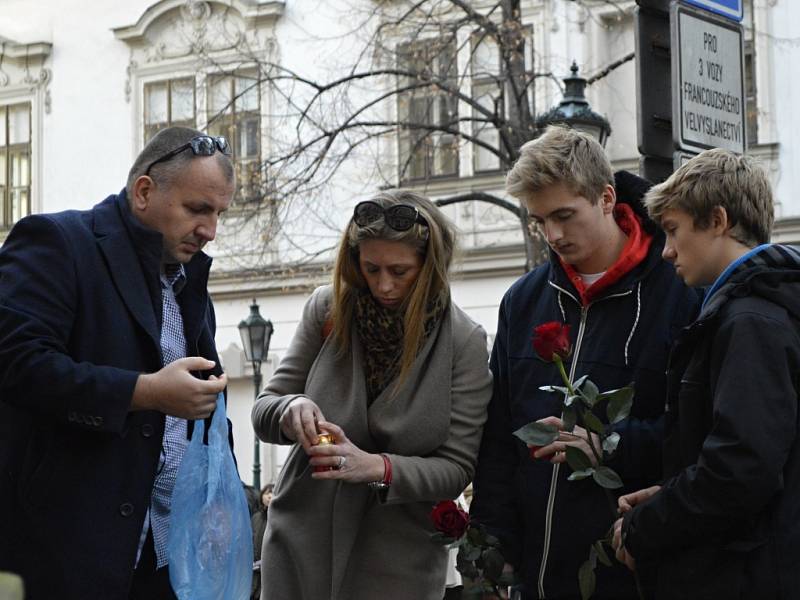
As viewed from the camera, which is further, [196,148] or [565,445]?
[196,148]

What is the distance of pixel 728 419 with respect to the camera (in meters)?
Result: 3.00

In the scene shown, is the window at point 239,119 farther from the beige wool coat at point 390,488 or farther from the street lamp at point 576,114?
the beige wool coat at point 390,488

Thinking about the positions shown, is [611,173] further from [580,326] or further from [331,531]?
[331,531]

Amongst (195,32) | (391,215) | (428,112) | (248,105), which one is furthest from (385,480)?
(195,32)

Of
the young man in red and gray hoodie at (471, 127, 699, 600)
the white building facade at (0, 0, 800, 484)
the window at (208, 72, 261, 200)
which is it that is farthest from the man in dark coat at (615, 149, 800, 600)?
the window at (208, 72, 261, 200)

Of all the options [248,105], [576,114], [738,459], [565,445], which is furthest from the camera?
[248,105]

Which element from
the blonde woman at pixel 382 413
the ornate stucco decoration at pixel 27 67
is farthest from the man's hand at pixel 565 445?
the ornate stucco decoration at pixel 27 67

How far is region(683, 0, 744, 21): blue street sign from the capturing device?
542 cm

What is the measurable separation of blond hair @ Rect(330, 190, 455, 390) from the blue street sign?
199 centimetres

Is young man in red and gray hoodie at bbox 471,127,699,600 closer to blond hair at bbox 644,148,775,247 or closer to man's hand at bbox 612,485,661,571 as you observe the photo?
man's hand at bbox 612,485,661,571

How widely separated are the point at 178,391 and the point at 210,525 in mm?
510

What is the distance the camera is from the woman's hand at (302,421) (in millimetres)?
3611

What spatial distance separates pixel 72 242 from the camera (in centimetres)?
348

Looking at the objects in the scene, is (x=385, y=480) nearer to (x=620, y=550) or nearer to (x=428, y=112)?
(x=620, y=550)
